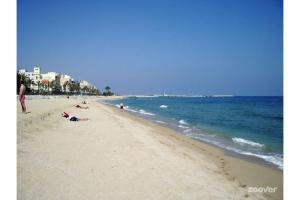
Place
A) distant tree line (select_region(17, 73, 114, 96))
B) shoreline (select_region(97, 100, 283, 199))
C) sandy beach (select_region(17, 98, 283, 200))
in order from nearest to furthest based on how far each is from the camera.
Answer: sandy beach (select_region(17, 98, 283, 200))
shoreline (select_region(97, 100, 283, 199))
distant tree line (select_region(17, 73, 114, 96))

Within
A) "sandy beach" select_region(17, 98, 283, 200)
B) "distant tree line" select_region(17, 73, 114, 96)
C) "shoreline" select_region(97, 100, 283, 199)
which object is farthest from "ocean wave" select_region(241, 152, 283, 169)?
"distant tree line" select_region(17, 73, 114, 96)

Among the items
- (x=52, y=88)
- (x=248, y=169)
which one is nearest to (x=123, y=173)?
(x=248, y=169)

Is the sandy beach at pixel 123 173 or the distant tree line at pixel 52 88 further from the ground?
the distant tree line at pixel 52 88

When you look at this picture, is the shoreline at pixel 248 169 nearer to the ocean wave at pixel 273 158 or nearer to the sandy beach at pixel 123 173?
the sandy beach at pixel 123 173

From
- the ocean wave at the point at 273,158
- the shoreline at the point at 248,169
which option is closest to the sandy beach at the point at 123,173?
the shoreline at the point at 248,169

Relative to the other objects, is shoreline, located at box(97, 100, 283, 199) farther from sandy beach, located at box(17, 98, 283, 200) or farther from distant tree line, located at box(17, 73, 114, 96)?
distant tree line, located at box(17, 73, 114, 96)

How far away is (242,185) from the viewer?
5.60 meters

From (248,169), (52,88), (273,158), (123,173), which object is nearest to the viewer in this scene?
(123,173)

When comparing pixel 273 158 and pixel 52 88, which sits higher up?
pixel 52 88

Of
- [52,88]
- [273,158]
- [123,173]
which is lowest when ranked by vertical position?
[273,158]

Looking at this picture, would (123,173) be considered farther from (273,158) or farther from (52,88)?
(52,88)

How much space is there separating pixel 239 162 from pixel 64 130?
531 cm
